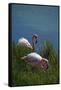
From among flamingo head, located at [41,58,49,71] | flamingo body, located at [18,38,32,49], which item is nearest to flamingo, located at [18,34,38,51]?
flamingo body, located at [18,38,32,49]

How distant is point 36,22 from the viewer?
1.93 m

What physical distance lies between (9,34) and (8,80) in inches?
12.0

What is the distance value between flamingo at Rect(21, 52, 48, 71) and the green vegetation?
2 cm

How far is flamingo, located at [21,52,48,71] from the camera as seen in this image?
1.90 metres

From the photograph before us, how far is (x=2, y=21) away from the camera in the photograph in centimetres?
187

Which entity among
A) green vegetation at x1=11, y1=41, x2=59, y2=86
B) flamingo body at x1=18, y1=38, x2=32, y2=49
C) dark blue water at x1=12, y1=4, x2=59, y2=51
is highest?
dark blue water at x1=12, y1=4, x2=59, y2=51

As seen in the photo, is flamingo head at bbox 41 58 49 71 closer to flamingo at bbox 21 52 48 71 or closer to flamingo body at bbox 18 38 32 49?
flamingo at bbox 21 52 48 71

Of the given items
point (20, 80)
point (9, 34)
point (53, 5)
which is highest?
point (53, 5)

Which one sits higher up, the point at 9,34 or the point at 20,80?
the point at 9,34

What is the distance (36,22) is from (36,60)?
0.85 ft

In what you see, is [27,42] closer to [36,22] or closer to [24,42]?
[24,42]

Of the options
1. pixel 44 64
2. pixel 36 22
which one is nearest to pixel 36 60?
pixel 44 64

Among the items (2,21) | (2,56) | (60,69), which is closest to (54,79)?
(60,69)

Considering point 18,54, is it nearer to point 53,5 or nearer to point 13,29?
point 13,29
